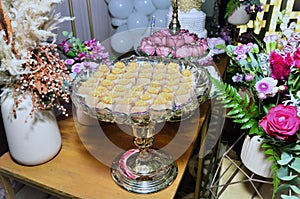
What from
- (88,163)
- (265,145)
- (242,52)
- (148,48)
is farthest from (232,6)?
(88,163)

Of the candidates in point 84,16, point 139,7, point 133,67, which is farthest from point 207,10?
point 133,67

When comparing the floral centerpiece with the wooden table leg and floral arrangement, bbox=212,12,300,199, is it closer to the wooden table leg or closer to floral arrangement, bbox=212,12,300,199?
floral arrangement, bbox=212,12,300,199

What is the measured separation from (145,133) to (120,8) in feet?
4.18

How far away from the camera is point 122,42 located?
1802mm

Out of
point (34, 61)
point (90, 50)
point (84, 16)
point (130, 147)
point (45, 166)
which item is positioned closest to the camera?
point (34, 61)

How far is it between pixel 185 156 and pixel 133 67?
295mm

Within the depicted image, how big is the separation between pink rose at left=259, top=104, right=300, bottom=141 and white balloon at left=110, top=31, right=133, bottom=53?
1.21m

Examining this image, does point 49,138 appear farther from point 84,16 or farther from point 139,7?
point 139,7

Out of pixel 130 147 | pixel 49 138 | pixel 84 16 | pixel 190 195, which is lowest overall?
pixel 190 195

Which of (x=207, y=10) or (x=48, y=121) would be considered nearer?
(x=48, y=121)

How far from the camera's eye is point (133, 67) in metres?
0.86

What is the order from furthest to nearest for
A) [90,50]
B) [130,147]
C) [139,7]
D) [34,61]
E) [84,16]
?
[139,7] < [84,16] < [90,50] < [130,147] < [34,61]

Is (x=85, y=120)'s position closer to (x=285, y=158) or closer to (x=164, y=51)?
(x=164, y=51)

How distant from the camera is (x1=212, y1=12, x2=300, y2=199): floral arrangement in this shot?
684 mm
